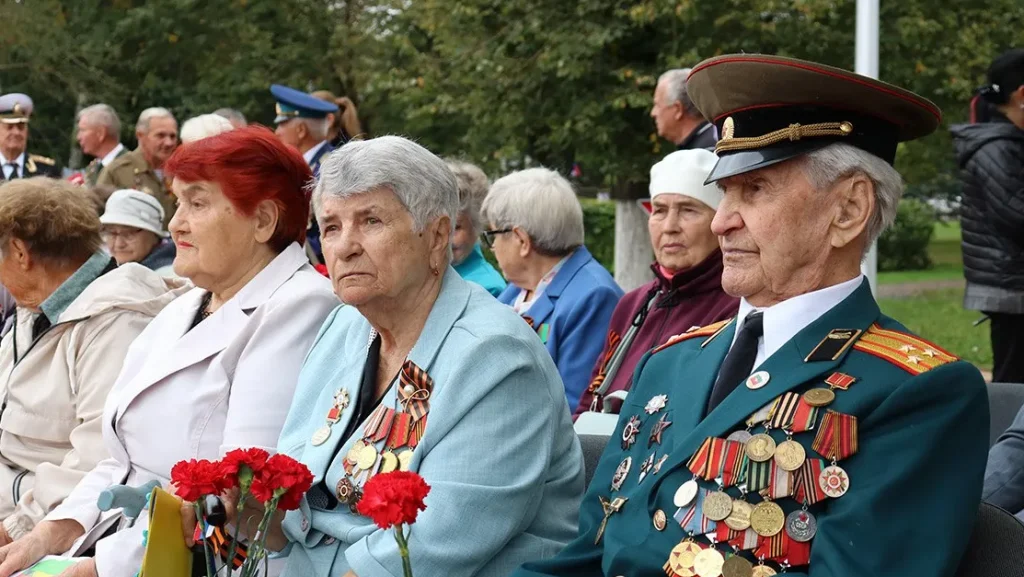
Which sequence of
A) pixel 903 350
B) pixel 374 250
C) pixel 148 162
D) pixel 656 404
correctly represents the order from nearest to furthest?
1. pixel 903 350
2. pixel 656 404
3. pixel 374 250
4. pixel 148 162

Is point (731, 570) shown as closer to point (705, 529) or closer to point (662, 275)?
point (705, 529)

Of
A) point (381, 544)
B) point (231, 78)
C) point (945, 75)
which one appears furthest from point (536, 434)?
point (231, 78)

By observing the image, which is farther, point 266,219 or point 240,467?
point 266,219

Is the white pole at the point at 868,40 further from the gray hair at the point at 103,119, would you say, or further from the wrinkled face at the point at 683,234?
the gray hair at the point at 103,119

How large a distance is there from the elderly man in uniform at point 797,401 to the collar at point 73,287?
2499mm

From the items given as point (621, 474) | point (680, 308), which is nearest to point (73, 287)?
point (680, 308)

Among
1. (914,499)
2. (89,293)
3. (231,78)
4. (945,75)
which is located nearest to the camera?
(914,499)

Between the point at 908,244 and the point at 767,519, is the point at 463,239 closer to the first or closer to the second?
the point at 767,519

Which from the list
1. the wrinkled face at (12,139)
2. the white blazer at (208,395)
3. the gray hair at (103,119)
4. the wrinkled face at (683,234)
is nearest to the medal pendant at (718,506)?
the white blazer at (208,395)

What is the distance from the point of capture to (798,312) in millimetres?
2779

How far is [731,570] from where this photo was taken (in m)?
2.57

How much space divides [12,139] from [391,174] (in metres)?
7.85

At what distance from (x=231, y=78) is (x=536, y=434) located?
18.9m

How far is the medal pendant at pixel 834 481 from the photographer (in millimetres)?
2488
